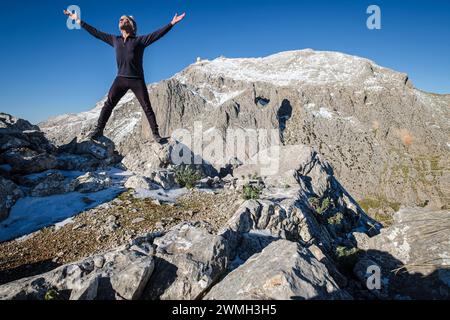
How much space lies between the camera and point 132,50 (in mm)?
8242

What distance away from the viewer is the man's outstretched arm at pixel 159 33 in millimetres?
8359

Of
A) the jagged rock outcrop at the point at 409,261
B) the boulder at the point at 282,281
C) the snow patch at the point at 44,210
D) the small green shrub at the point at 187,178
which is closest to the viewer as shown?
the boulder at the point at 282,281

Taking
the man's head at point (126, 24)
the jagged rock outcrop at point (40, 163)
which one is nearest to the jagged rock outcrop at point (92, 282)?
the man's head at point (126, 24)

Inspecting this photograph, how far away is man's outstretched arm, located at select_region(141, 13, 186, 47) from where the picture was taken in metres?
8.36

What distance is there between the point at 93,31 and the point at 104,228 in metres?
7.58

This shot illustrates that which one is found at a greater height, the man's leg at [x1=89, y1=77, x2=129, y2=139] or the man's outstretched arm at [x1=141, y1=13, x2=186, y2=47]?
the man's outstretched arm at [x1=141, y1=13, x2=186, y2=47]

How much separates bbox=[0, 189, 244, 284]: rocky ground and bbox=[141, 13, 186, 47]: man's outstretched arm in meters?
7.27

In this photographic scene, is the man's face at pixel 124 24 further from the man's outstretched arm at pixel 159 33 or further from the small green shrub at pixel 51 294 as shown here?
the small green shrub at pixel 51 294

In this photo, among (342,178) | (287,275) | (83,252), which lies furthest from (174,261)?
(342,178)

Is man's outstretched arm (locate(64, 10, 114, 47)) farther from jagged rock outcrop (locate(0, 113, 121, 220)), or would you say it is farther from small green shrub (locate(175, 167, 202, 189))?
small green shrub (locate(175, 167, 202, 189))

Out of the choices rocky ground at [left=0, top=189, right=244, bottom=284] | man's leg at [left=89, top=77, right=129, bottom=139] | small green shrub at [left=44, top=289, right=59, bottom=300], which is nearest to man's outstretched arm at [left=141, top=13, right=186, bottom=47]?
man's leg at [left=89, top=77, right=129, bottom=139]

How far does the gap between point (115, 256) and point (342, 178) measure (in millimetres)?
178716

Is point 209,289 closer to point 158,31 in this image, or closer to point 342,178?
point 158,31
